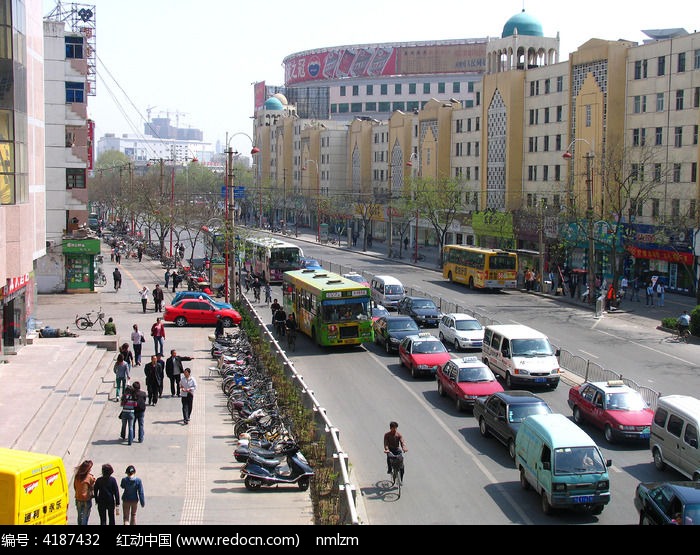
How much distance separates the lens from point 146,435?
808 inches

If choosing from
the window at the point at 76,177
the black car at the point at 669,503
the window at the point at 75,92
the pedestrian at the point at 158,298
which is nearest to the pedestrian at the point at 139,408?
the black car at the point at 669,503

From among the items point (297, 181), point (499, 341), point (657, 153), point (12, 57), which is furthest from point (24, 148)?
point (297, 181)

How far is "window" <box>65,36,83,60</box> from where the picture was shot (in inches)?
2117

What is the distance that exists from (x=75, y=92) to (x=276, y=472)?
42.5 metres

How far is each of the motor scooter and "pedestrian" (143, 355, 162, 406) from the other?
6932mm

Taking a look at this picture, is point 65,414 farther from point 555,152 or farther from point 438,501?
point 555,152

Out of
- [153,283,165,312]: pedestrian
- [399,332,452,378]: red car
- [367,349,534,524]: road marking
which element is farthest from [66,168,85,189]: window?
[399,332,452,378]: red car

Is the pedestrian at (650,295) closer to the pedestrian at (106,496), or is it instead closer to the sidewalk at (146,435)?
the sidewalk at (146,435)

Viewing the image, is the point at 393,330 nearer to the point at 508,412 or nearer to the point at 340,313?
the point at 340,313

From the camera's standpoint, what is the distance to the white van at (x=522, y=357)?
26031 millimetres

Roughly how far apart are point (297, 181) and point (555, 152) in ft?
217

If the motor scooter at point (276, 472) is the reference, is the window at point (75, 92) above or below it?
above

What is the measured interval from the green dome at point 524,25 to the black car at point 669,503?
63.5 meters

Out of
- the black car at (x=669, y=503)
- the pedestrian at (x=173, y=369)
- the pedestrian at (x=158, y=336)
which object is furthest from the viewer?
the pedestrian at (x=158, y=336)
